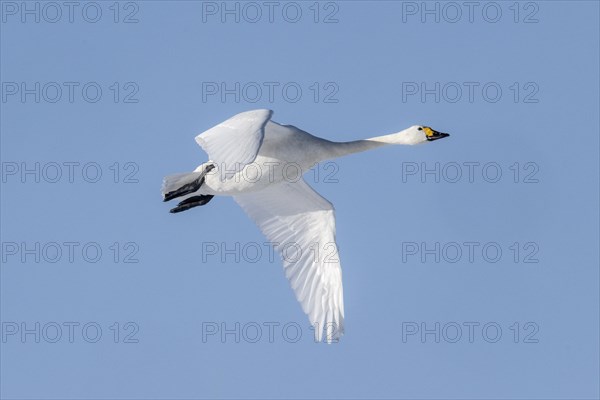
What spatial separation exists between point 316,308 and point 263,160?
2528 mm

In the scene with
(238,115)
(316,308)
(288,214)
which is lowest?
(316,308)

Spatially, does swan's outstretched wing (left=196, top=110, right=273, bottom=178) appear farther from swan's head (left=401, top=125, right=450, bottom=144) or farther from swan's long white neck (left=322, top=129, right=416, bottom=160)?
Answer: swan's head (left=401, top=125, right=450, bottom=144)

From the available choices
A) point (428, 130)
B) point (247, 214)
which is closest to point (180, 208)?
point (247, 214)

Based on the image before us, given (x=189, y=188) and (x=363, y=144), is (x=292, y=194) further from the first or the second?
(x=189, y=188)

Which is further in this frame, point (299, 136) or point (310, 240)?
point (310, 240)

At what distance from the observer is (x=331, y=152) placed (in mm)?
21438

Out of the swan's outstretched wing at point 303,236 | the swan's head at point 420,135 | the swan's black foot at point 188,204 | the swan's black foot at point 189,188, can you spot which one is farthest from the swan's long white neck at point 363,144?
the swan's black foot at point 188,204

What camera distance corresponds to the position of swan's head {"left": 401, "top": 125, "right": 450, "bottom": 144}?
2258 cm

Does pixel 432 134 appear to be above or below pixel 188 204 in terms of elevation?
above

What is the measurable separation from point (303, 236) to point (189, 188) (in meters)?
2.31

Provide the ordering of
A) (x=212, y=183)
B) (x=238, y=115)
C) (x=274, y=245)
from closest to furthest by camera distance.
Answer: (x=238, y=115) → (x=212, y=183) → (x=274, y=245)

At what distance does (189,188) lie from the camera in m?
21.6

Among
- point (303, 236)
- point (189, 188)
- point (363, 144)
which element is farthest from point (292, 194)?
point (189, 188)

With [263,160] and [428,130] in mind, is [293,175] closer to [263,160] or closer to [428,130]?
[263,160]
